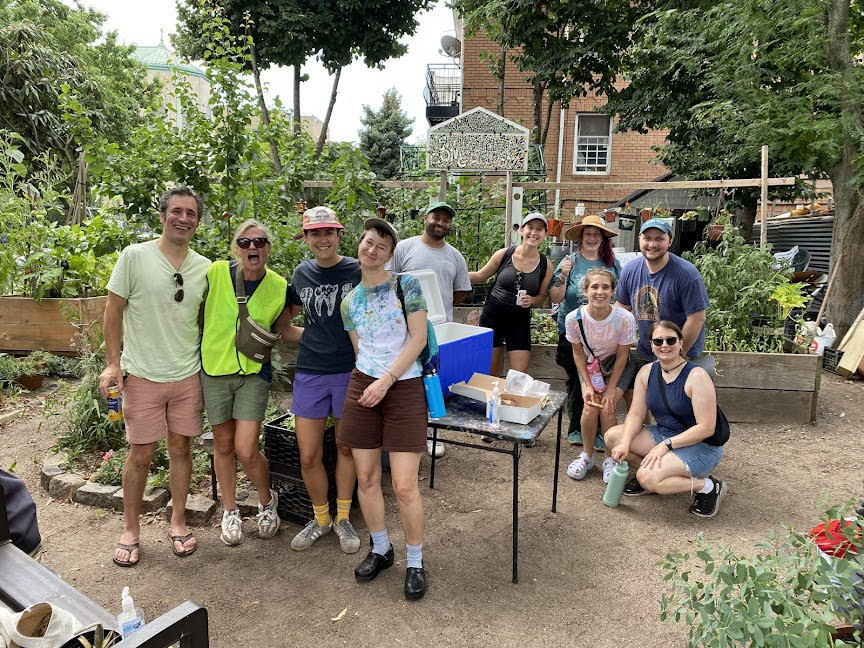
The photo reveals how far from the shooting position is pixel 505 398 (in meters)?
3.46

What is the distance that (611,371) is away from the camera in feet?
14.0

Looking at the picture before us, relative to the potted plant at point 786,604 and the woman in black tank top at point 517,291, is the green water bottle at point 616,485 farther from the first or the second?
the potted plant at point 786,604

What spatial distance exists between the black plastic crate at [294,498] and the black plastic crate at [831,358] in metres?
6.51

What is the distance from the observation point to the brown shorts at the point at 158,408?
314 cm

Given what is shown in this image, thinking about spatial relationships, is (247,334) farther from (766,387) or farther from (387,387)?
(766,387)

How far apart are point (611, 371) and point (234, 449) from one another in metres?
2.62

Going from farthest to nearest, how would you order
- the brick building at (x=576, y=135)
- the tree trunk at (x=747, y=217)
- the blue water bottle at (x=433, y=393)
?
the brick building at (x=576, y=135) → the tree trunk at (x=747, y=217) → the blue water bottle at (x=433, y=393)

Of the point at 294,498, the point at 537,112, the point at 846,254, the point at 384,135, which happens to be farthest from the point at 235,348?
the point at 384,135

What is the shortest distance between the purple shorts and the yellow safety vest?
292 mm

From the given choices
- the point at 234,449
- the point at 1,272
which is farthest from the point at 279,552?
the point at 1,272

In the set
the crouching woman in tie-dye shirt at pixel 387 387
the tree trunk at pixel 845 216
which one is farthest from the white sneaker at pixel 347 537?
the tree trunk at pixel 845 216

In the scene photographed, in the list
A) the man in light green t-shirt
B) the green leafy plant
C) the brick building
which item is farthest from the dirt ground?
the brick building

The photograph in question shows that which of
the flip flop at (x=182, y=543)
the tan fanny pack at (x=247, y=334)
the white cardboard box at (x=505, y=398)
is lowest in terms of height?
the flip flop at (x=182, y=543)

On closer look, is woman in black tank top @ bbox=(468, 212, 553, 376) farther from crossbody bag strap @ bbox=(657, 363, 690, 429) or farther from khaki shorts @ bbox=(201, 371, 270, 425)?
khaki shorts @ bbox=(201, 371, 270, 425)
